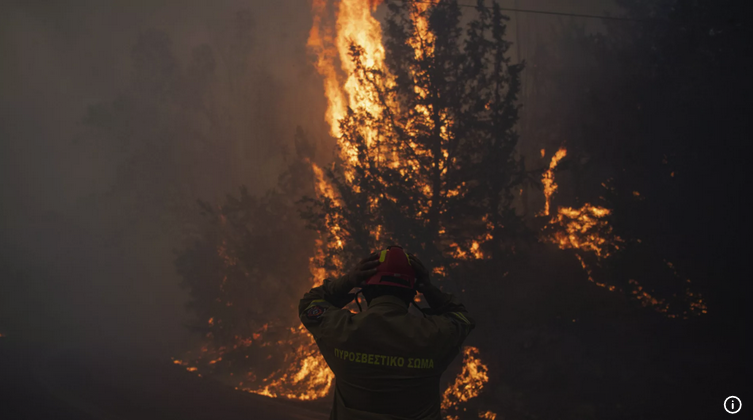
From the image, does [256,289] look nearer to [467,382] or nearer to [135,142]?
[467,382]

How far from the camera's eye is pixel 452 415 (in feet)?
39.9

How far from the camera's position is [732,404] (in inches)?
380

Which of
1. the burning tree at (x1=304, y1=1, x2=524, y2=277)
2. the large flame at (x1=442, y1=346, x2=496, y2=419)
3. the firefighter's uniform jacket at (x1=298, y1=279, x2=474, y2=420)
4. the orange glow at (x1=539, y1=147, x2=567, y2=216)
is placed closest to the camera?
the firefighter's uniform jacket at (x1=298, y1=279, x2=474, y2=420)

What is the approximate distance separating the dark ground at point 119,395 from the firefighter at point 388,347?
38.6ft

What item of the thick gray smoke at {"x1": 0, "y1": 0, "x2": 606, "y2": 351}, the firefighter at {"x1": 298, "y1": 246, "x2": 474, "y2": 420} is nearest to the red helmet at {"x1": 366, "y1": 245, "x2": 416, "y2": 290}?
the firefighter at {"x1": 298, "y1": 246, "x2": 474, "y2": 420}

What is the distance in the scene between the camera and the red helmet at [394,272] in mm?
2377

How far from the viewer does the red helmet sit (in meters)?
2.38

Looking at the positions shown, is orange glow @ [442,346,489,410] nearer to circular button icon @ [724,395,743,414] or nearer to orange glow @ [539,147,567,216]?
circular button icon @ [724,395,743,414]

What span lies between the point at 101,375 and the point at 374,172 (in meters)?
16.1

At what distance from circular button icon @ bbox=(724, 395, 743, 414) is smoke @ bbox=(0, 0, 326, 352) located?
87.9 feet

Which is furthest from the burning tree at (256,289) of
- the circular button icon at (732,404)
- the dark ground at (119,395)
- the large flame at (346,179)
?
the circular button icon at (732,404)

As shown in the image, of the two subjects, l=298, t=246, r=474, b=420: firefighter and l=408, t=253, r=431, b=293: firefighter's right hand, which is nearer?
l=298, t=246, r=474, b=420: firefighter

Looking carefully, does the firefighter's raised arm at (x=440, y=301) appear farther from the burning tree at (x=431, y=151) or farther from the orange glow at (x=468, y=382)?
the orange glow at (x=468, y=382)

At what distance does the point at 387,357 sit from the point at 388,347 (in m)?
0.05
